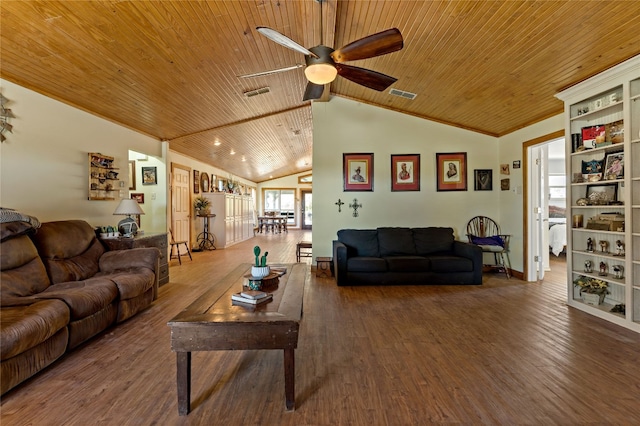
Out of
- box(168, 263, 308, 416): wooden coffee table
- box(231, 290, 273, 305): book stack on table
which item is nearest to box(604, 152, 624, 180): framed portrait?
box(168, 263, 308, 416): wooden coffee table

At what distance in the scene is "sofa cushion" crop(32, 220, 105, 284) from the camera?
286 centimetres

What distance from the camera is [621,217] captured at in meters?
3.10

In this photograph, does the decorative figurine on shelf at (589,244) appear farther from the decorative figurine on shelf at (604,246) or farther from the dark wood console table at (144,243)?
the dark wood console table at (144,243)

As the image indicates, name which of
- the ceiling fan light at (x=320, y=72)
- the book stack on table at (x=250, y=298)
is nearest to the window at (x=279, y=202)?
the ceiling fan light at (x=320, y=72)

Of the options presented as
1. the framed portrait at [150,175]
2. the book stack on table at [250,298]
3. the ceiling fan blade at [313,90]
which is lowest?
the book stack on table at [250,298]

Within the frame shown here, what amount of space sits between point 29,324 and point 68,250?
148 cm

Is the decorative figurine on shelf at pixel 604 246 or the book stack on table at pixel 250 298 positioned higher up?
the decorative figurine on shelf at pixel 604 246

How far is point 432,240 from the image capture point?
16.2 ft

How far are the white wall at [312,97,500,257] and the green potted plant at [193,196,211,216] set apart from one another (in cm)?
382

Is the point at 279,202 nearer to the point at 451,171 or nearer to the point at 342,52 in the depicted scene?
the point at 451,171

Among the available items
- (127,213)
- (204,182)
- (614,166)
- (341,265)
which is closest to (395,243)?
(341,265)

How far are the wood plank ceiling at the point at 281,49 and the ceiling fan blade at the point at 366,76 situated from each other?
2.16 ft

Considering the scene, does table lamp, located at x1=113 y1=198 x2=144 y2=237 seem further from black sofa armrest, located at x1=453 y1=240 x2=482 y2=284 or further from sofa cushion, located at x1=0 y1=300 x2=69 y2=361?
black sofa armrest, located at x1=453 y1=240 x2=482 y2=284

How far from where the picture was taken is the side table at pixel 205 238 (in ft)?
26.2
